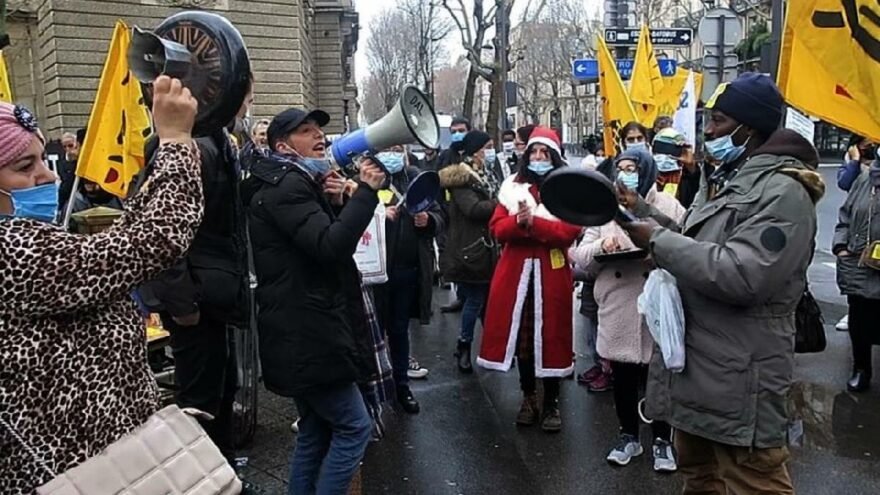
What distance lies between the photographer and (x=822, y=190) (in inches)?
107

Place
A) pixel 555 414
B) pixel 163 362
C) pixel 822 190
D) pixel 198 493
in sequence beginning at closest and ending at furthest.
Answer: pixel 198 493, pixel 822 190, pixel 555 414, pixel 163 362

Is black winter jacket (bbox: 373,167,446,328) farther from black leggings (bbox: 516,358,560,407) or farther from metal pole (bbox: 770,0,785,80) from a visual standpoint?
metal pole (bbox: 770,0,785,80)

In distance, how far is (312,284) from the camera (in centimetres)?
324

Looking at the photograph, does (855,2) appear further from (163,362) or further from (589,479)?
(163,362)

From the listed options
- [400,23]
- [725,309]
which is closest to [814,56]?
[725,309]

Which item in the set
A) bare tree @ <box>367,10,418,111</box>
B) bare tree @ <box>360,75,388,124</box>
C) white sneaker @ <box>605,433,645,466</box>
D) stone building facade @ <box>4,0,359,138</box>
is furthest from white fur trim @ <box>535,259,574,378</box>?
bare tree @ <box>360,75,388,124</box>

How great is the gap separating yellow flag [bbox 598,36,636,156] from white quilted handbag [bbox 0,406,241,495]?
19.7ft

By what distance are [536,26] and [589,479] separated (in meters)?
57.2

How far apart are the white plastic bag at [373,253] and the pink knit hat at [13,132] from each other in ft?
10.7

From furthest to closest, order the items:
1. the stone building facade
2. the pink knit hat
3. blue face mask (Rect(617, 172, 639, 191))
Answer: the stone building facade
blue face mask (Rect(617, 172, 639, 191))
the pink knit hat

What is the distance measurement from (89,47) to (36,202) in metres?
23.0

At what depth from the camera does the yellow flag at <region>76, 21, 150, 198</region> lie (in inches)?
177

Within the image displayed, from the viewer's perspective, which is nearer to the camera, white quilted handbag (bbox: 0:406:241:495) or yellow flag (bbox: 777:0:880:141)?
white quilted handbag (bbox: 0:406:241:495)

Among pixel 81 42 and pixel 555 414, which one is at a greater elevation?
pixel 81 42
